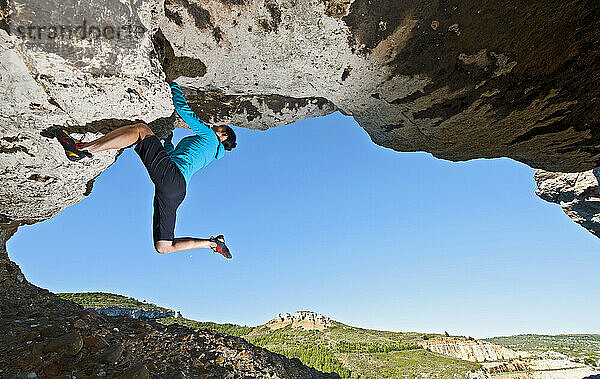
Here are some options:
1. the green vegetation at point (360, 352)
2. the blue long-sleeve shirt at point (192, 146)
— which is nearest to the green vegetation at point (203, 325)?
the green vegetation at point (360, 352)

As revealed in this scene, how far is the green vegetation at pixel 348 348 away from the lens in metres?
25.5

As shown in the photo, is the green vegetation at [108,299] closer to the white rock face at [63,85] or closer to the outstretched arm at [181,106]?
the white rock face at [63,85]

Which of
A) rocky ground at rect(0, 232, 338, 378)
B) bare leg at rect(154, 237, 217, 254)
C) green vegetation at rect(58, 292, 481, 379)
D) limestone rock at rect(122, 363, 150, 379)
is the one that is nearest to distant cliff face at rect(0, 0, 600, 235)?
bare leg at rect(154, 237, 217, 254)

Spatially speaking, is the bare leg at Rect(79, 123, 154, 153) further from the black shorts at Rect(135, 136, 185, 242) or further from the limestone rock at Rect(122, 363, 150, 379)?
the limestone rock at Rect(122, 363, 150, 379)

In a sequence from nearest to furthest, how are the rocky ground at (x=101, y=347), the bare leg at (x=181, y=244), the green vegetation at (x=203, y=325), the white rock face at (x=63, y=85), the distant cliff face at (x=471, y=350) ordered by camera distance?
1. the white rock face at (x=63, y=85)
2. the rocky ground at (x=101, y=347)
3. the bare leg at (x=181, y=244)
4. the green vegetation at (x=203, y=325)
5. the distant cliff face at (x=471, y=350)

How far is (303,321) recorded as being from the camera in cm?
4700

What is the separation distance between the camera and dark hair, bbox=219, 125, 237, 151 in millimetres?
5010

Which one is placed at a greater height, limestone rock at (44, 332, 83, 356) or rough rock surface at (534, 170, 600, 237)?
rough rock surface at (534, 170, 600, 237)

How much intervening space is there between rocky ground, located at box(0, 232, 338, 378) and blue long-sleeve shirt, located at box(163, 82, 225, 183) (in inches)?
86.1

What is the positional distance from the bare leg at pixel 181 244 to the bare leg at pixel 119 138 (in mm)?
1424

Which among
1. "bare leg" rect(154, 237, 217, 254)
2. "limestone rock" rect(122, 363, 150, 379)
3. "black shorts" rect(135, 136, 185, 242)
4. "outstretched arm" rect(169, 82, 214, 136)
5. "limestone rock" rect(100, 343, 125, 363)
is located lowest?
"limestone rock" rect(122, 363, 150, 379)

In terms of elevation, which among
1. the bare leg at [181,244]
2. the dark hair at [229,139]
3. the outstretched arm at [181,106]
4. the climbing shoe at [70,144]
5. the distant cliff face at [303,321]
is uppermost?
the distant cliff face at [303,321]

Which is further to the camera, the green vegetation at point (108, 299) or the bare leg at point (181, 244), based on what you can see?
the green vegetation at point (108, 299)

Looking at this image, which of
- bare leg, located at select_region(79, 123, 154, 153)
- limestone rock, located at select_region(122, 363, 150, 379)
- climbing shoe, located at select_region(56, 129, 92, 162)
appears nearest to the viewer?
limestone rock, located at select_region(122, 363, 150, 379)
